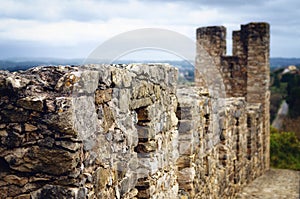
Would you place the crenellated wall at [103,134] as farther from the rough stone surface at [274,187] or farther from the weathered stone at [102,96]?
the rough stone surface at [274,187]

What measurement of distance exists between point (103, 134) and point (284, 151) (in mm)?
16326

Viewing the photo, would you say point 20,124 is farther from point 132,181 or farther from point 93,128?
point 132,181

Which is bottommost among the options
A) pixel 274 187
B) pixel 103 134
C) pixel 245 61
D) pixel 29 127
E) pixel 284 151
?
pixel 284 151

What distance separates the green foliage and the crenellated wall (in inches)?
449

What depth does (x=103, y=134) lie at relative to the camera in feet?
10.9

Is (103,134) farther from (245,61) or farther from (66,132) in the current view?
(245,61)

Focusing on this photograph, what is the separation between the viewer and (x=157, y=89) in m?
4.43

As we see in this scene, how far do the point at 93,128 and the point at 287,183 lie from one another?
10.4 metres

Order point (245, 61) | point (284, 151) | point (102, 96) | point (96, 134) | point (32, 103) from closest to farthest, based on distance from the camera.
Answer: point (32, 103) < point (96, 134) < point (102, 96) < point (245, 61) < point (284, 151)

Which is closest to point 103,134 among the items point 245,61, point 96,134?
point 96,134

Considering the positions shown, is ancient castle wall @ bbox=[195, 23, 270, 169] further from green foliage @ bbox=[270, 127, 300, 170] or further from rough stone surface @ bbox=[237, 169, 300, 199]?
green foliage @ bbox=[270, 127, 300, 170]

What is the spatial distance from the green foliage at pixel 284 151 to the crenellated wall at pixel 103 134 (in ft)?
37.4

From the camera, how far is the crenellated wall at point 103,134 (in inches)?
111

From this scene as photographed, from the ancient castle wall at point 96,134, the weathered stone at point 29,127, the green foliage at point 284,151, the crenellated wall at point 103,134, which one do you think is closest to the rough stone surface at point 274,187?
the green foliage at point 284,151
